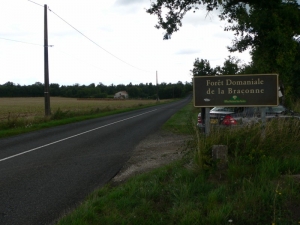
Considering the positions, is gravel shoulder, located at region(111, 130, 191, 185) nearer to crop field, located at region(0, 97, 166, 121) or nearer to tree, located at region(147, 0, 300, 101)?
tree, located at region(147, 0, 300, 101)

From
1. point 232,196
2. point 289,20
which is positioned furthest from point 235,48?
point 232,196

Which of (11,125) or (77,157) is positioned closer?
(77,157)

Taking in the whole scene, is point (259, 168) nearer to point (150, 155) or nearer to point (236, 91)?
point (236, 91)

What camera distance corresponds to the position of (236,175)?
20.3ft

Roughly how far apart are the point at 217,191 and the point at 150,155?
205 inches

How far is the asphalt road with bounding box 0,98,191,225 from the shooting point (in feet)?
19.1

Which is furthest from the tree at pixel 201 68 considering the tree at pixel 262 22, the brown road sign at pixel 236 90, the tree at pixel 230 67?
the brown road sign at pixel 236 90

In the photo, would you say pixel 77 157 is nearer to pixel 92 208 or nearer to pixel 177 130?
pixel 92 208

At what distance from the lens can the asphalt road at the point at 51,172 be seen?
584 cm

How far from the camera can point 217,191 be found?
5.53 metres

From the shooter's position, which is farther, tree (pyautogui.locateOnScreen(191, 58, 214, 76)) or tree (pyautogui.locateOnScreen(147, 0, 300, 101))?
tree (pyautogui.locateOnScreen(191, 58, 214, 76))

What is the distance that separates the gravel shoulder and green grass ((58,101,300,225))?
3.36 ft

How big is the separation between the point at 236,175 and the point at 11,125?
55.0 ft

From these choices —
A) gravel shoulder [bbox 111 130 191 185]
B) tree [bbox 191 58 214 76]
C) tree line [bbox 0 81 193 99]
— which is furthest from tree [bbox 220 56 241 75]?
tree line [bbox 0 81 193 99]
